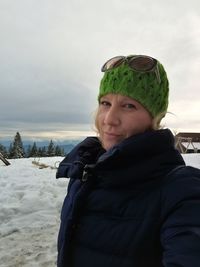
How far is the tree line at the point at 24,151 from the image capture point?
5583 cm

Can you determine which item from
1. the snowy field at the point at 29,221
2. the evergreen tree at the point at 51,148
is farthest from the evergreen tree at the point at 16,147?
the snowy field at the point at 29,221

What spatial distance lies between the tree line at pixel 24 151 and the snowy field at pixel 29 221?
42103mm

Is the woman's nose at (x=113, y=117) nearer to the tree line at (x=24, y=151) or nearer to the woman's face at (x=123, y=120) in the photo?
the woman's face at (x=123, y=120)

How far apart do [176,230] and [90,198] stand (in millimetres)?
492

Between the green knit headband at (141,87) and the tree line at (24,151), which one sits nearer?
the green knit headband at (141,87)

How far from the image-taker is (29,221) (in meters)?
7.48

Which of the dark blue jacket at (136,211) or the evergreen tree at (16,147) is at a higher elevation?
the evergreen tree at (16,147)

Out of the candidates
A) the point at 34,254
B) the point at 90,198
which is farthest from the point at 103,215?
the point at 34,254

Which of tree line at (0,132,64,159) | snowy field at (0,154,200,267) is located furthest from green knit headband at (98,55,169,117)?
tree line at (0,132,64,159)

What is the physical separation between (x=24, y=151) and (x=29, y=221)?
5770cm

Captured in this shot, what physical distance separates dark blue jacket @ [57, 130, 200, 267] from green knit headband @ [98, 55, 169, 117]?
238mm

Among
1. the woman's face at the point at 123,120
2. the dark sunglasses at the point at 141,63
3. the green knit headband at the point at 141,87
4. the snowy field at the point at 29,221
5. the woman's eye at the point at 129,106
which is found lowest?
the snowy field at the point at 29,221

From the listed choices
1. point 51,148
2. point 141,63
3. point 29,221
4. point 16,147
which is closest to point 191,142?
point 29,221

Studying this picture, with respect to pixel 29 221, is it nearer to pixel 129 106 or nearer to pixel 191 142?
pixel 129 106
